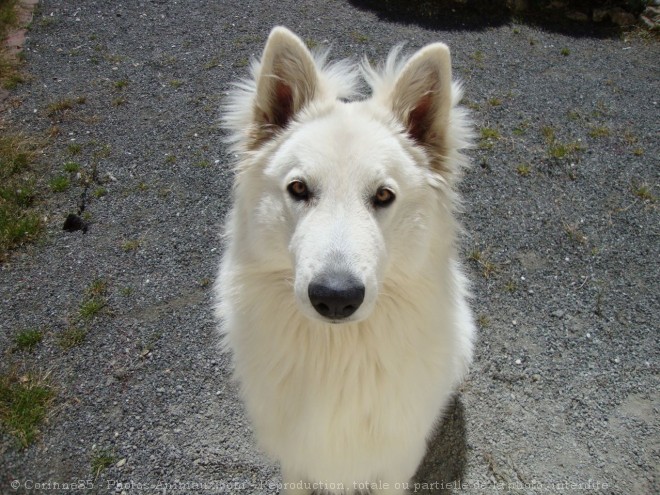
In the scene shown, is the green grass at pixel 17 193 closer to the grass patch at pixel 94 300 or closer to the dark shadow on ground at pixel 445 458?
the grass patch at pixel 94 300

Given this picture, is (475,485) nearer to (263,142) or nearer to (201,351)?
(201,351)

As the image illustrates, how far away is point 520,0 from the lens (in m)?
8.27

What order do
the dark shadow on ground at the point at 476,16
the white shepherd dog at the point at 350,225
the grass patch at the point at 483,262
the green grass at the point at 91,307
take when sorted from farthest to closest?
the dark shadow on ground at the point at 476,16 → the grass patch at the point at 483,262 → the green grass at the point at 91,307 → the white shepherd dog at the point at 350,225

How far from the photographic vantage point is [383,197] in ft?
6.50

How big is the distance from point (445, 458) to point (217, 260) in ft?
8.54

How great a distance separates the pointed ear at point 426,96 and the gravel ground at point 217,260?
213 centimetres

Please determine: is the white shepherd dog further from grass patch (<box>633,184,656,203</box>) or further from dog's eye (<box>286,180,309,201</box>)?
grass patch (<box>633,184,656,203</box>)

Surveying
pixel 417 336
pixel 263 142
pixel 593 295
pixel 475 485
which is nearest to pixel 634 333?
pixel 593 295

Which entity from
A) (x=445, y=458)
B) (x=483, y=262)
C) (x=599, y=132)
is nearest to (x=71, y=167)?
(x=483, y=262)

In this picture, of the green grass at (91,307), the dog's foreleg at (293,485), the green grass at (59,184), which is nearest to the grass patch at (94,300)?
the green grass at (91,307)

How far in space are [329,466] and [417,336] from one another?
2.70ft

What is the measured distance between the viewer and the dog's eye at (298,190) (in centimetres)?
198

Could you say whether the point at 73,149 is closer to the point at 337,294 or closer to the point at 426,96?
the point at 426,96

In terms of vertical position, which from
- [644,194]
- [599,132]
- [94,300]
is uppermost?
[599,132]
